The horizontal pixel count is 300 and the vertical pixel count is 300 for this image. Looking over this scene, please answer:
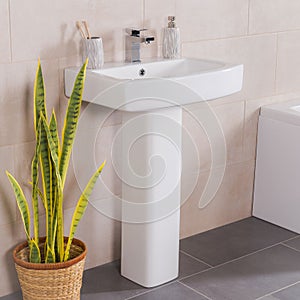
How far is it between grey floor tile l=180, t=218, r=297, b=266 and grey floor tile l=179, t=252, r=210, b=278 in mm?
42

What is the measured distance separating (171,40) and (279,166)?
924mm

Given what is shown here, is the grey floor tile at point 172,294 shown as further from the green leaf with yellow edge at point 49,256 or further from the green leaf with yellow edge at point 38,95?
the green leaf with yellow edge at point 38,95

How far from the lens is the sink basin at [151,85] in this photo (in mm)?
2404

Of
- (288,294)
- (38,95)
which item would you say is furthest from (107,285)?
(38,95)

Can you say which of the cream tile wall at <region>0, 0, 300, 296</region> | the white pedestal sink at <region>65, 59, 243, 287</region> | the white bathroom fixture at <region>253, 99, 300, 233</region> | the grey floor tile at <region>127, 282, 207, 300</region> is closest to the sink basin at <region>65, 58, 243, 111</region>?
the white pedestal sink at <region>65, 59, 243, 287</region>

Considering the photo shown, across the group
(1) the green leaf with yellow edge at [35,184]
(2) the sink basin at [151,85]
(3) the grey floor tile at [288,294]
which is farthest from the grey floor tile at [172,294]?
(2) the sink basin at [151,85]

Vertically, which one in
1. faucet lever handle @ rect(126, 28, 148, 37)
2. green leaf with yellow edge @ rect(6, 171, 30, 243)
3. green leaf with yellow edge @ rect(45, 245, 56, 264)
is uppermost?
faucet lever handle @ rect(126, 28, 148, 37)

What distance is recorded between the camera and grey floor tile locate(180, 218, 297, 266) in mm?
3178

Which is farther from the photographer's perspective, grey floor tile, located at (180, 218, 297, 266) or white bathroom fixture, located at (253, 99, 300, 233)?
white bathroom fixture, located at (253, 99, 300, 233)

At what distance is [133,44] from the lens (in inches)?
111

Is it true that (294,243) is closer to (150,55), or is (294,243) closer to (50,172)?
(150,55)

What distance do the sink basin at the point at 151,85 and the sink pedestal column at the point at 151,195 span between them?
167 millimetres

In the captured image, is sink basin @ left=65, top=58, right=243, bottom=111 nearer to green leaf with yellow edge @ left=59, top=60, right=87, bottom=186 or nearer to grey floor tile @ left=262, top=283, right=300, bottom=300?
green leaf with yellow edge @ left=59, top=60, right=87, bottom=186

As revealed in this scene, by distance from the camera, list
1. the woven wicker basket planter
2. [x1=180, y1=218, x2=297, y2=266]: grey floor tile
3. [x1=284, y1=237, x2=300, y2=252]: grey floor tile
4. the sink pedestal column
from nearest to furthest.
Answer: the woven wicker basket planter
the sink pedestal column
[x1=180, y1=218, x2=297, y2=266]: grey floor tile
[x1=284, y1=237, x2=300, y2=252]: grey floor tile
